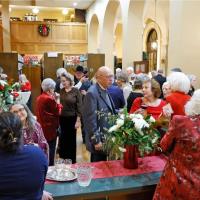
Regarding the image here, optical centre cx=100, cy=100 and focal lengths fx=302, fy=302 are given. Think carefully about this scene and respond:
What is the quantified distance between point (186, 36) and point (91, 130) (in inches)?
121

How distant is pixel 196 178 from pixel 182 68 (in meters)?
→ 3.86

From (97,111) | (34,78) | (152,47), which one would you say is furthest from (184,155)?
(152,47)

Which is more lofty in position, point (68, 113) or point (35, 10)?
point (35, 10)

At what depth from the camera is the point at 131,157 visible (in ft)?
7.81

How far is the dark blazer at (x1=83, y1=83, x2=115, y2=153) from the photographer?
311cm

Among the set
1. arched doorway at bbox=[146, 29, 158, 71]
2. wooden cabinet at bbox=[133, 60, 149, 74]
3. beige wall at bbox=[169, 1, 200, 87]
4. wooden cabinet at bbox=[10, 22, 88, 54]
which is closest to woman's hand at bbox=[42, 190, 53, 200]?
beige wall at bbox=[169, 1, 200, 87]

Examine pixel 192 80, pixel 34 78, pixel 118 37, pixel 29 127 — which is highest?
pixel 118 37

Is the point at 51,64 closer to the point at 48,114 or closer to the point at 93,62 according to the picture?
the point at 93,62

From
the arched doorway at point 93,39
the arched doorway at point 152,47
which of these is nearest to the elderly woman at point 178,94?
the arched doorway at point 93,39

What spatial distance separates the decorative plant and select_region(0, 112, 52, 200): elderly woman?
31.6 inches

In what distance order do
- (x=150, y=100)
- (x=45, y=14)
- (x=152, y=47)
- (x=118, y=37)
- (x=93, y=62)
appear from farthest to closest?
(x=118, y=37)
(x=152, y=47)
(x=45, y=14)
(x=93, y=62)
(x=150, y=100)

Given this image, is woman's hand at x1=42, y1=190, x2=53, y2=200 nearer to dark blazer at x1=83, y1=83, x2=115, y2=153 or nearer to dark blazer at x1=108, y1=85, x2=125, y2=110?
dark blazer at x1=83, y1=83, x2=115, y2=153

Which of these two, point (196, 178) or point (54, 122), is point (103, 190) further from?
point (54, 122)

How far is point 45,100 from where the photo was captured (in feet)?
13.4
